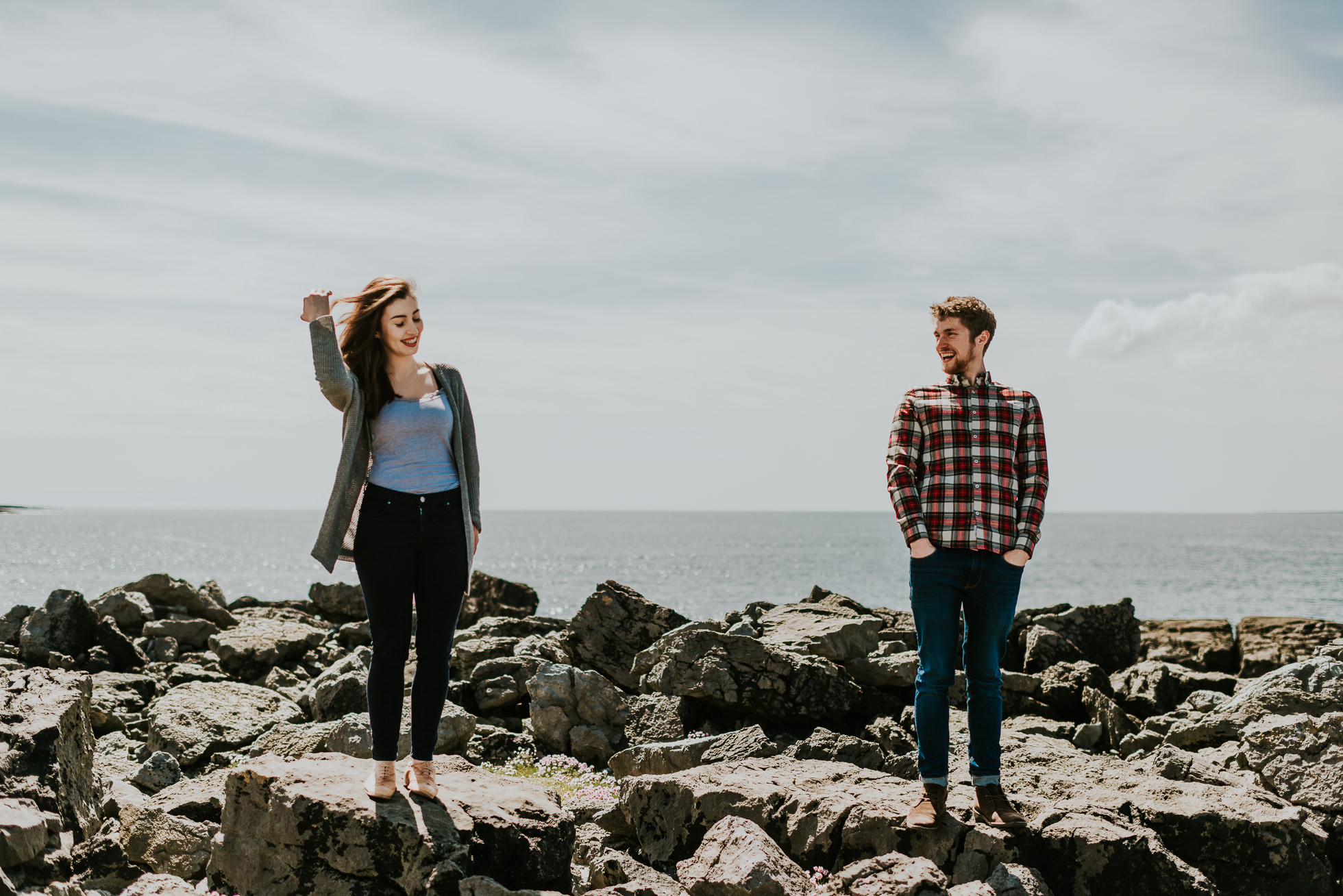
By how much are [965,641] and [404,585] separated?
3.00 m

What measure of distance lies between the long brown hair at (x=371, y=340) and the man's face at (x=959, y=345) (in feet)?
9.42

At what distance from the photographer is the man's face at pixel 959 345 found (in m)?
5.81

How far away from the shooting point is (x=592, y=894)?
5297mm

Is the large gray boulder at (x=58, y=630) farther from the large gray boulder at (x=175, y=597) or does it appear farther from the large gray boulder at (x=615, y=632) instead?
the large gray boulder at (x=615, y=632)

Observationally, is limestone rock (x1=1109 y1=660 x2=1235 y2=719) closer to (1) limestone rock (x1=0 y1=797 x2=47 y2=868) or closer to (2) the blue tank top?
(2) the blue tank top

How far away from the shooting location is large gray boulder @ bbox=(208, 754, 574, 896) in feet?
16.7

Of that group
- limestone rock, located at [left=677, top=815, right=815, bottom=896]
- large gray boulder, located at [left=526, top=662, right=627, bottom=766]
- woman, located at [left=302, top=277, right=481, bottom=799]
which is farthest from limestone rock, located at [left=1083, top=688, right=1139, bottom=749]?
woman, located at [left=302, top=277, right=481, bottom=799]

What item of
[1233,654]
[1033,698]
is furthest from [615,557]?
[1033,698]

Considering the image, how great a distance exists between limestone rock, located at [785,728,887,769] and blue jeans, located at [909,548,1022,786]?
6.52 ft

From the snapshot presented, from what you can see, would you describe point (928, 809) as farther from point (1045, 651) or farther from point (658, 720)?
point (1045, 651)

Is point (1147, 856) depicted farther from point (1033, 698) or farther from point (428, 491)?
point (1033, 698)

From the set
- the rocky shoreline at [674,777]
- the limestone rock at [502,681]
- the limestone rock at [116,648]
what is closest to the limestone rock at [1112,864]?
the rocky shoreline at [674,777]

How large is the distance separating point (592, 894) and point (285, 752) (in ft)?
15.9

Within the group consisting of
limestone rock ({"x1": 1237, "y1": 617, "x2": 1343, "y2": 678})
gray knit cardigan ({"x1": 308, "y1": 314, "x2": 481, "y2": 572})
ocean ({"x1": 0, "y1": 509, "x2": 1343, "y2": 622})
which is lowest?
ocean ({"x1": 0, "y1": 509, "x2": 1343, "y2": 622})
